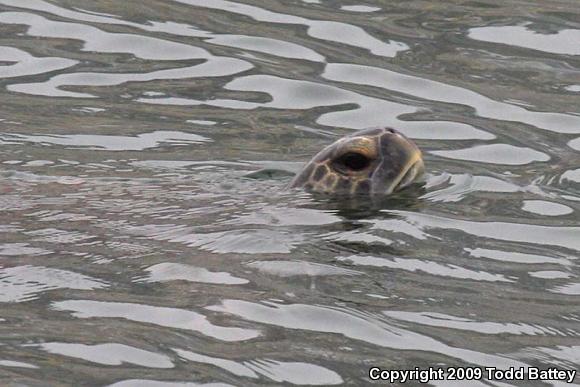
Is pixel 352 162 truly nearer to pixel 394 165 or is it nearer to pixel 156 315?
pixel 394 165

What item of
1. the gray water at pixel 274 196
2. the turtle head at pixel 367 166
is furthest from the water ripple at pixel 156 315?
the turtle head at pixel 367 166

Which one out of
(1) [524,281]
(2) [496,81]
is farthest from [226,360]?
(2) [496,81]

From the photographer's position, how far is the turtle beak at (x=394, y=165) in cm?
775

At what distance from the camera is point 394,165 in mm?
7773

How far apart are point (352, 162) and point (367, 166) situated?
0.08 metres

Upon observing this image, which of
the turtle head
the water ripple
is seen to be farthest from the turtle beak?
the water ripple

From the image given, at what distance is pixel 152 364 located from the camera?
5.31 metres

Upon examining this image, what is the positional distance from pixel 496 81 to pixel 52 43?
9.80 ft

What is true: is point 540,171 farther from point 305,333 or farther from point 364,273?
point 305,333

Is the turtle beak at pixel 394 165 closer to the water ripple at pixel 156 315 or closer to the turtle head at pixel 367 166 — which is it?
the turtle head at pixel 367 166

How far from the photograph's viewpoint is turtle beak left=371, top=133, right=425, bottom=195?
775 cm

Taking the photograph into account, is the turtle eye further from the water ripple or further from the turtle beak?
the water ripple

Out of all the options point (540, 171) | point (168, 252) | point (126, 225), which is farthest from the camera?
point (540, 171)

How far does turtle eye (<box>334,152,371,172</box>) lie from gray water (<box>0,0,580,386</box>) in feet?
0.81
